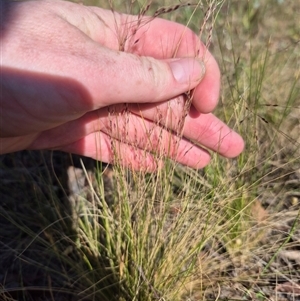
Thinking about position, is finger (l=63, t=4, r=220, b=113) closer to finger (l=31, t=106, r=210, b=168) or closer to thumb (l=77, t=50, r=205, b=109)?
thumb (l=77, t=50, r=205, b=109)

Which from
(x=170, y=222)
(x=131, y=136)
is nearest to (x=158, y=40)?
(x=131, y=136)

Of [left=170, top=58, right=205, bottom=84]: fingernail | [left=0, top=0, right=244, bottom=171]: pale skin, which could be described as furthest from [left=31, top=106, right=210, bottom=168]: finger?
[left=170, top=58, right=205, bottom=84]: fingernail

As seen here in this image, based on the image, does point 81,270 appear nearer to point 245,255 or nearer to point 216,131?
point 245,255

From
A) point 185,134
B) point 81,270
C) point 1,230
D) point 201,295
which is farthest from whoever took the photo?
point 1,230

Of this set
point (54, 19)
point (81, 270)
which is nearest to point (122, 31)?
point (54, 19)

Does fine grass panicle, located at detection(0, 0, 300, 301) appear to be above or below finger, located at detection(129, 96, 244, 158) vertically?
below

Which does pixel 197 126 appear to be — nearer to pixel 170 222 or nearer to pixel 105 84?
pixel 170 222
